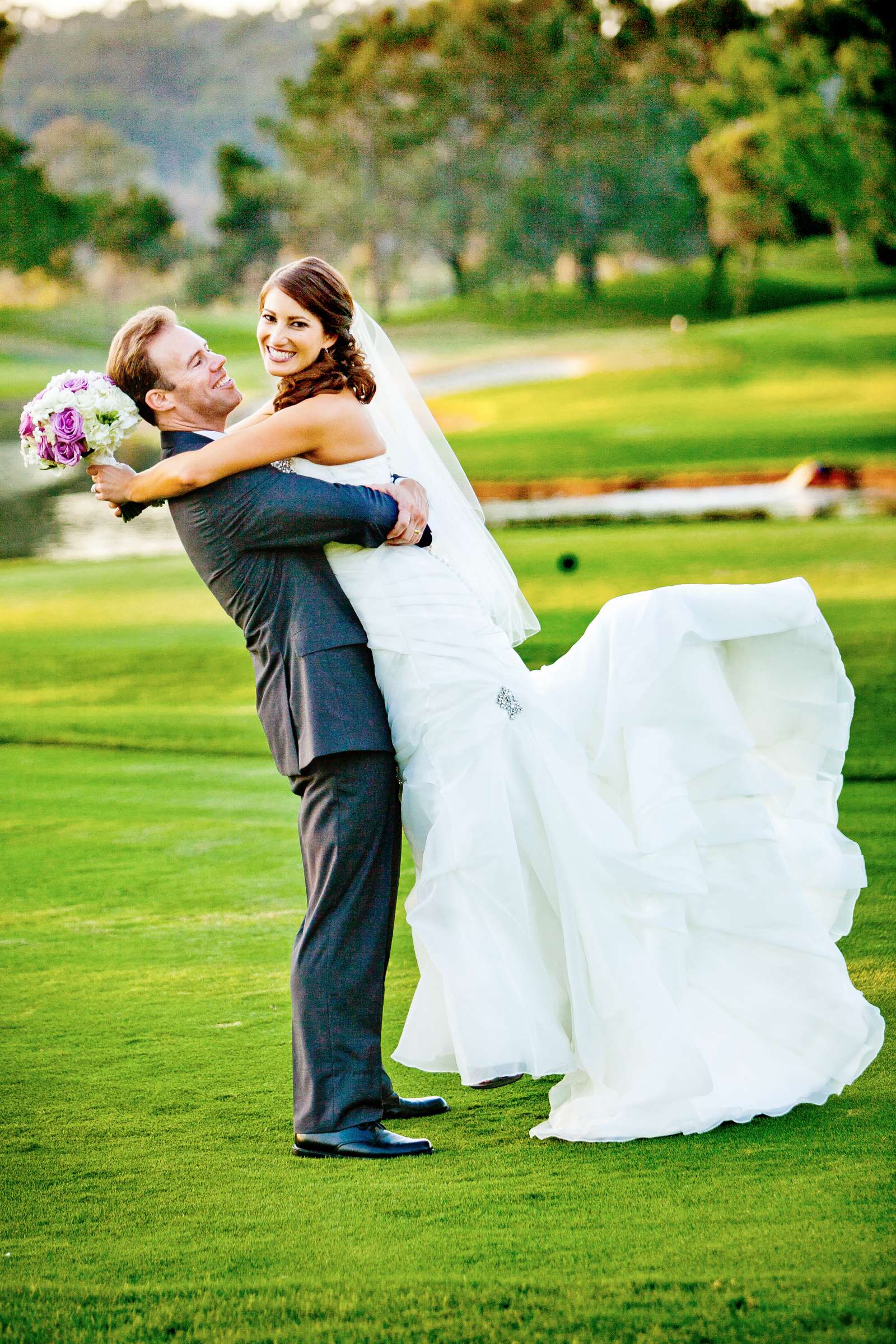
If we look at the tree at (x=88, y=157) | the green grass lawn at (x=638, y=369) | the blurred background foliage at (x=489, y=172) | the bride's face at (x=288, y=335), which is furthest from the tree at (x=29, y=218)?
the bride's face at (x=288, y=335)

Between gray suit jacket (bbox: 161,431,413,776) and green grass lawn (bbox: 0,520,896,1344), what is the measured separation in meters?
0.96

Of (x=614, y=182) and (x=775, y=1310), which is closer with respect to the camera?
(x=775, y=1310)

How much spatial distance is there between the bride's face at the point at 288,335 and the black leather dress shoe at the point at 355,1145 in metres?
1.80

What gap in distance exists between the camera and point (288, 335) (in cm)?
365

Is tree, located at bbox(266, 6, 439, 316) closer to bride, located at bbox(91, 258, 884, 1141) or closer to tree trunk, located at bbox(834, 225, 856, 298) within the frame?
tree trunk, located at bbox(834, 225, 856, 298)

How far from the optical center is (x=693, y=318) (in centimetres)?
5278

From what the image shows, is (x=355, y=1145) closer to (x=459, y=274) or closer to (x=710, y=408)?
(x=710, y=408)

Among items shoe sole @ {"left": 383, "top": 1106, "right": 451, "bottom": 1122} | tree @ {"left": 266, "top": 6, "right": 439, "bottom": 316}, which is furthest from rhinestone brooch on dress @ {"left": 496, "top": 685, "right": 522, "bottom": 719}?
tree @ {"left": 266, "top": 6, "right": 439, "bottom": 316}

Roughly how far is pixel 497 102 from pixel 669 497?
34.0 meters

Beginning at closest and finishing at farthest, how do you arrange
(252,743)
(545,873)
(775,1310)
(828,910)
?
(775,1310)
(545,873)
(828,910)
(252,743)

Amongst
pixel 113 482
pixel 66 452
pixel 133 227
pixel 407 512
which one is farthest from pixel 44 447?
pixel 133 227

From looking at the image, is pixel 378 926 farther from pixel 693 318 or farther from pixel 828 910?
pixel 693 318

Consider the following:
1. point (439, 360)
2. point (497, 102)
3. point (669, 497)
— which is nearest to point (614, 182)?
point (497, 102)

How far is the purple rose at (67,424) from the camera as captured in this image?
361 centimetres
